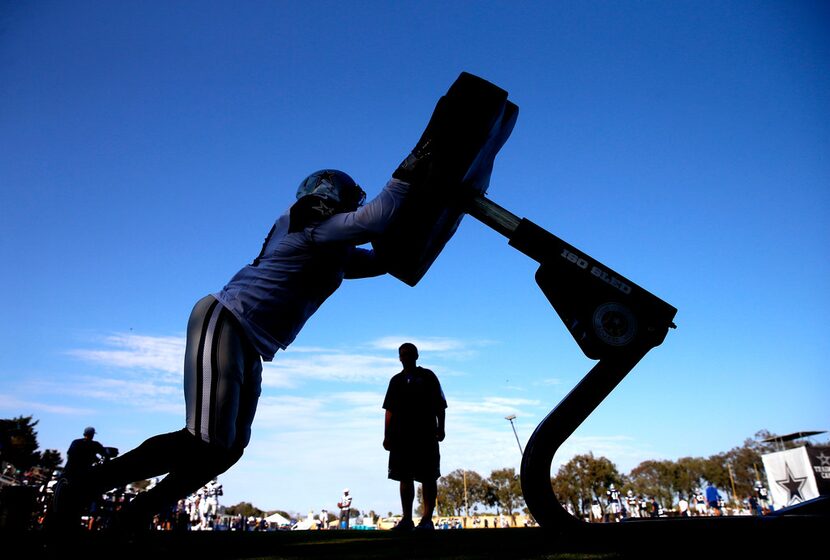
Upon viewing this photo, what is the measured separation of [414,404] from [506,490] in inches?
2677

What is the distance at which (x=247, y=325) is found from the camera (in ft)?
7.96

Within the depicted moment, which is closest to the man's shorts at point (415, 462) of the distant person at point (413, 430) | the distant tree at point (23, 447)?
the distant person at point (413, 430)

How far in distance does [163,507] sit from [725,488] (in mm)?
78351

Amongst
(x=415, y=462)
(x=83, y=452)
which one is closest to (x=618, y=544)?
(x=415, y=462)

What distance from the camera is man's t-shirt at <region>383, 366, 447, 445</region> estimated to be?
6.49 meters

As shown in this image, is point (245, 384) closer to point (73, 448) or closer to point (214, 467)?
point (214, 467)

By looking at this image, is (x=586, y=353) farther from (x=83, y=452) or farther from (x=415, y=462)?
(x=83, y=452)

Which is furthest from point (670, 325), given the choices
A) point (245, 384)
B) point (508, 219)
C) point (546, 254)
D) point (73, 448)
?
point (73, 448)

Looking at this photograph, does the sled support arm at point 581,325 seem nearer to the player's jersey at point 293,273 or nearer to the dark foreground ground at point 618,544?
the dark foreground ground at point 618,544

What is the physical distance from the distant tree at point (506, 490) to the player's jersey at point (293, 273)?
68788 millimetres

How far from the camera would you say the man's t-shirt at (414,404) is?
6.49m

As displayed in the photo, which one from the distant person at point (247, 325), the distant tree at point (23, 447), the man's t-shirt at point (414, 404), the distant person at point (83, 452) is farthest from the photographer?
the distant tree at point (23, 447)

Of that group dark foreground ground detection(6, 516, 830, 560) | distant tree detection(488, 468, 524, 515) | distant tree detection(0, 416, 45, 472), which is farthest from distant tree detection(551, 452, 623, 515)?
dark foreground ground detection(6, 516, 830, 560)

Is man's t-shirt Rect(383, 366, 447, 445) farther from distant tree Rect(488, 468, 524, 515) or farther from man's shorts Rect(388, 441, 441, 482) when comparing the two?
distant tree Rect(488, 468, 524, 515)
